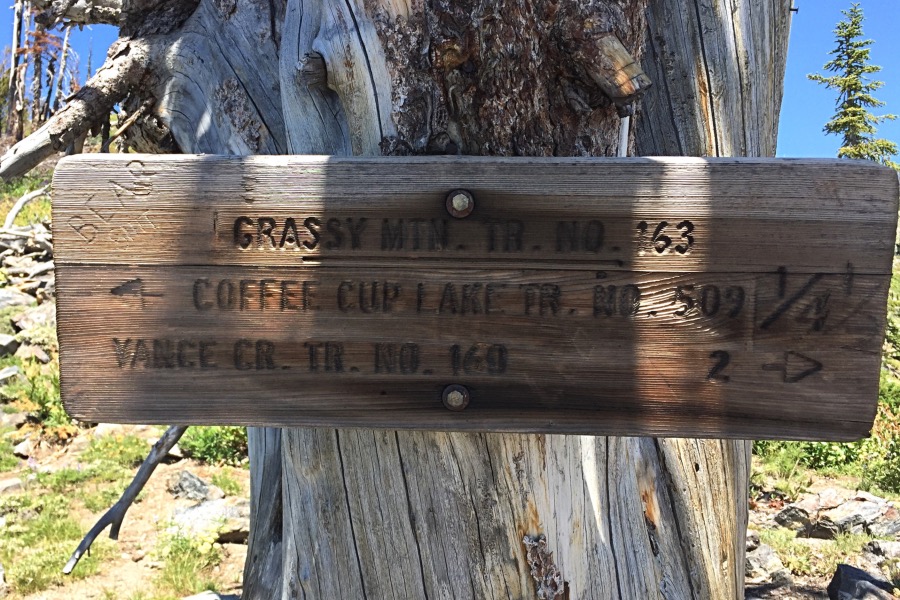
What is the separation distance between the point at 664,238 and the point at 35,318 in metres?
10.3

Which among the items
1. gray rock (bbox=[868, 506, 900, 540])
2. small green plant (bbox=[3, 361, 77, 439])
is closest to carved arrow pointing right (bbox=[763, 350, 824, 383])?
gray rock (bbox=[868, 506, 900, 540])

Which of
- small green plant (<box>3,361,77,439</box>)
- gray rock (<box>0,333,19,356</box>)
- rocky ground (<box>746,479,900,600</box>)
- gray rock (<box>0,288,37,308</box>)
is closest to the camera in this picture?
rocky ground (<box>746,479,900,600</box>)

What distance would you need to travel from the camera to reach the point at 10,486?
5984 millimetres

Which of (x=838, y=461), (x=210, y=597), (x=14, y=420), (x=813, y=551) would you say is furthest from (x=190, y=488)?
(x=838, y=461)

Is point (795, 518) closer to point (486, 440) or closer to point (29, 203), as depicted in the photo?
point (486, 440)

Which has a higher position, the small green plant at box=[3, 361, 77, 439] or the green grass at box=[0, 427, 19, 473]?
the small green plant at box=[3, 361, 77, 439]

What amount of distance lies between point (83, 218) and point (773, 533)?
17.7 ft

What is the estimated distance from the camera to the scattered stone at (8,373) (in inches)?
318

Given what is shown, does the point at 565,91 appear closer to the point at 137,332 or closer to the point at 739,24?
the point at 137,332

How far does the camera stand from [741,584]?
2.69 meters

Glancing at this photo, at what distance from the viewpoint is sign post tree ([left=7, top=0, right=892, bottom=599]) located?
1.62 meters

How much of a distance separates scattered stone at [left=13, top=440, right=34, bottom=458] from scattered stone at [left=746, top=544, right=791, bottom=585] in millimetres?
6501

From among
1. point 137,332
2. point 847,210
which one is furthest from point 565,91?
point 137,332

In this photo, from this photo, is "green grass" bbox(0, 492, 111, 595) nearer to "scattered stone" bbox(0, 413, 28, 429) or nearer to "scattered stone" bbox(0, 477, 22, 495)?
"scattered stone" bbox(0, 477, 22, 495)
